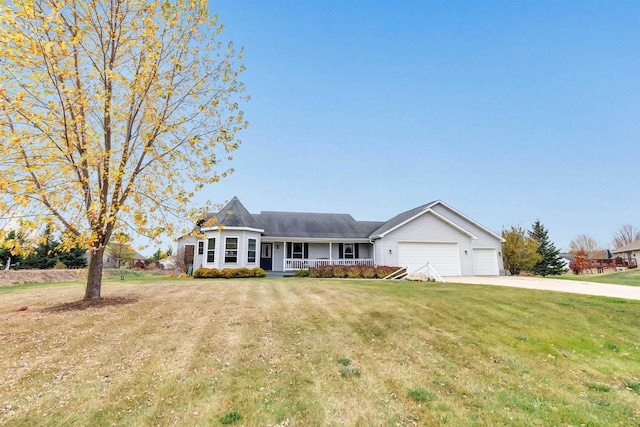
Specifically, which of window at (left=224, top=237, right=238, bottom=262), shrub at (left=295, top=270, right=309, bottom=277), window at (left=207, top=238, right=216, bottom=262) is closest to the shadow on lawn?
window at (left=224, top=237, right=238, bottom=262)

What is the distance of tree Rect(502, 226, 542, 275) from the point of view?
95.2 feet

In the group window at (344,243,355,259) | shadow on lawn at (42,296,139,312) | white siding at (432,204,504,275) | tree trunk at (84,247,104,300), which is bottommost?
shadow on lawn at (42,296,139,312)

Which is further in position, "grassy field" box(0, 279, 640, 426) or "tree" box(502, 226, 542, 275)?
"tree" box(502, 226, 542, 275)

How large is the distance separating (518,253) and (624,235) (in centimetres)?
5570

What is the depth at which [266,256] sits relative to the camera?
25344mm

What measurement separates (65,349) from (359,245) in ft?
74.1

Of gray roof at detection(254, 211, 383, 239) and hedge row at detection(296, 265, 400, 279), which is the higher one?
gray roof at detection(254, 211, 383, 239)

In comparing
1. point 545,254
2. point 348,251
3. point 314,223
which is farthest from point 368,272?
point 545,254

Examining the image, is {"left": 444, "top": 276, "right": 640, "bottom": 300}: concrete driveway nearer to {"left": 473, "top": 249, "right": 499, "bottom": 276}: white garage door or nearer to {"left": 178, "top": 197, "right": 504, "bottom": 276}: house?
{"left": 178, "top": 197, "right": 504, "bottom": 276}: house

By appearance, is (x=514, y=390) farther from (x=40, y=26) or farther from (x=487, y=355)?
(x=40, y=26)

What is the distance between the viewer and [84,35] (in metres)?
8.51

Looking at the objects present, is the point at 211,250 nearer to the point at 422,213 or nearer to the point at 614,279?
the point at 422,213

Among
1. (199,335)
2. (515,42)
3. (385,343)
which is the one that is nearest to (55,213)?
(199,335)

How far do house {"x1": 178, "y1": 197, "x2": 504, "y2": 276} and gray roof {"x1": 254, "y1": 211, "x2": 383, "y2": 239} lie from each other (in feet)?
0.27
